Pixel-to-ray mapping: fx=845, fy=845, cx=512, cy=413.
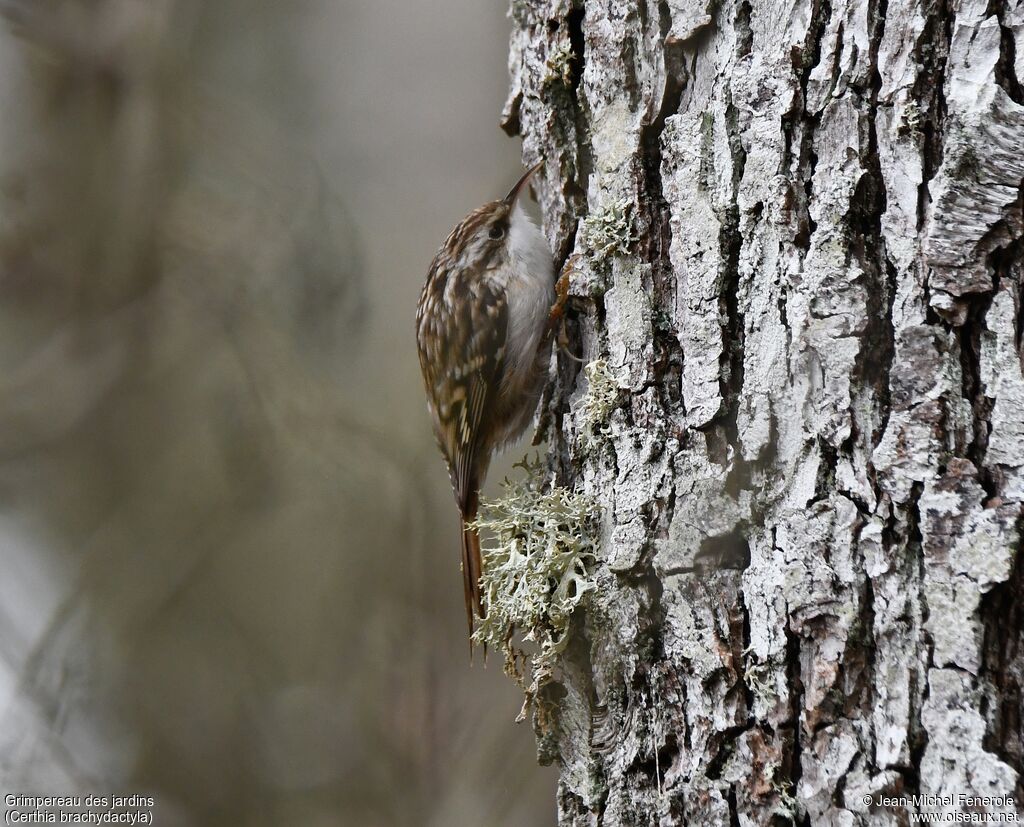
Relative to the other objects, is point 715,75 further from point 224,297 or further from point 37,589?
point 37,589

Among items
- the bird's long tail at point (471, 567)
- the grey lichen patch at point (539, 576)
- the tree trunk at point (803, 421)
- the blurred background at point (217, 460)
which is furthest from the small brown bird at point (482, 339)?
the blurred background at point (217, 460)

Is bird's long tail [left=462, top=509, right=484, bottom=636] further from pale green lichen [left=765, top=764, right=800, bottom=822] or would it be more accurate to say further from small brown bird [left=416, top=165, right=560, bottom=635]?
pale green lichen [left=765, top=764, right=800, bottom=822]

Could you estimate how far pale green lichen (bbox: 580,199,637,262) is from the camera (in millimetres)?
1567

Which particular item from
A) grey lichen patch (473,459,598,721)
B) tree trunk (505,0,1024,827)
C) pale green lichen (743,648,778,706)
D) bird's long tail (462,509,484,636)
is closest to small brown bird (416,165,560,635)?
bird's long tail (462,509,484,636)

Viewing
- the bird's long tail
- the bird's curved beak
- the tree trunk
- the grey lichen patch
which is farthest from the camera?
the bird's long tail

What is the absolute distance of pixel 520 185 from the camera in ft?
6.98

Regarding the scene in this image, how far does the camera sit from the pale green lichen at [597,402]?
5.13 ft

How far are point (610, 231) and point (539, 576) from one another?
66 centimetres

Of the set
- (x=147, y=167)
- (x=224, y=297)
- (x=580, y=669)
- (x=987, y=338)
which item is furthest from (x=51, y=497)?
(x=987, y=338)

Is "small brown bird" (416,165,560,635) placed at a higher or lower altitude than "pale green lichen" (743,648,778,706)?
higher

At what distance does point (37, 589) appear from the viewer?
2969 millimetres

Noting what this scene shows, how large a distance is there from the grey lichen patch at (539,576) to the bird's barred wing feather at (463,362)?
0.59 metres

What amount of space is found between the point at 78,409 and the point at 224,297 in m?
0.64

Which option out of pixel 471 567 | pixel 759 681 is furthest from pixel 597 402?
pixel 471 567
